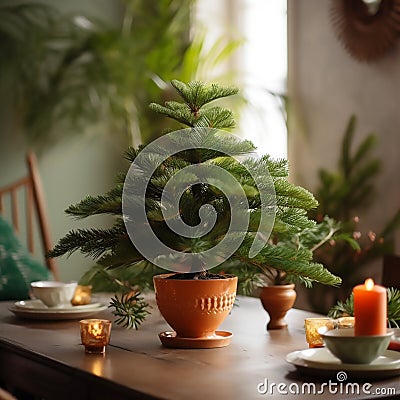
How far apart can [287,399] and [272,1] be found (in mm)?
3012

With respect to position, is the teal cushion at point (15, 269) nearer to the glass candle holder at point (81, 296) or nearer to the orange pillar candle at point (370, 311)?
the glass candle holder at point (81, 296)

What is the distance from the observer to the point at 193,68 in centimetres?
398

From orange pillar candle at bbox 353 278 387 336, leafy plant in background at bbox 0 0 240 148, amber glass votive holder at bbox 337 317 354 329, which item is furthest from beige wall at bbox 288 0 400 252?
Answer: orange pillar candle at bbox 353 278 387 336

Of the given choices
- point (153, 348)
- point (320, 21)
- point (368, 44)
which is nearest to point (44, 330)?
point (153, 348)

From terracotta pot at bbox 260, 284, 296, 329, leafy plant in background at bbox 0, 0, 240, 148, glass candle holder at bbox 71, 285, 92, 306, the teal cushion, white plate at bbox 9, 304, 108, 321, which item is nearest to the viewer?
terracotta pot at bbox 260, 284, 296, 329

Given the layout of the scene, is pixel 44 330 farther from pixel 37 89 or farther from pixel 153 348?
pixel 37 89

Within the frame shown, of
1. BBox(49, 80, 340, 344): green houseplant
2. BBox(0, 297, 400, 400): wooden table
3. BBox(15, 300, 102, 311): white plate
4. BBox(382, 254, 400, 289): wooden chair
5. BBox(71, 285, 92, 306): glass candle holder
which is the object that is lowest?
BBox(0, 297, 400, 400): wooden table

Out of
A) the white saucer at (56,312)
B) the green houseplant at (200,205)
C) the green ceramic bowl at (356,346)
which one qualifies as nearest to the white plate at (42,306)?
the white saucer at (56,312)

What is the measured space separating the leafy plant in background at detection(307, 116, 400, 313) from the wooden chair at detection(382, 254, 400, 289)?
93 centimetres

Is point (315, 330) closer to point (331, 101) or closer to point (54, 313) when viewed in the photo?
point (54, 313)

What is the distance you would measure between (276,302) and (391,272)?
42 centimetres

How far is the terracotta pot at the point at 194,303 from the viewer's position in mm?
1757

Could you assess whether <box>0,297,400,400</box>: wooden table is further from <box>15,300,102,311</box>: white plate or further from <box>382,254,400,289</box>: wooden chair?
<box>382,254,400,289</box>: wooden chair

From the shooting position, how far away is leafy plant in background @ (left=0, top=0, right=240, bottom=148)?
411cm
